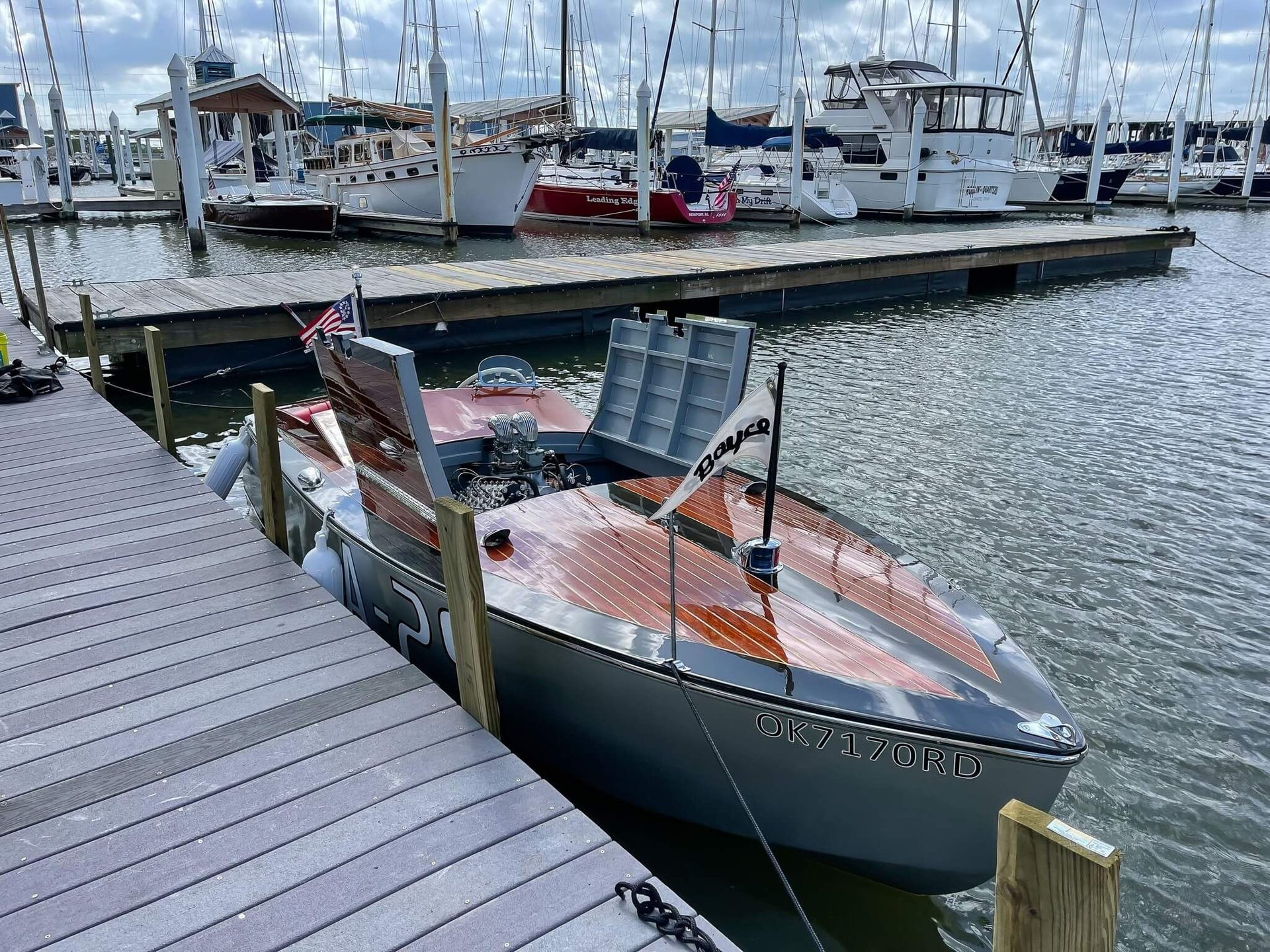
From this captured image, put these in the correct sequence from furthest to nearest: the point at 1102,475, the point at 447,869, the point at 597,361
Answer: the point at 597,361
the point at 1102,475
the point at 447,869

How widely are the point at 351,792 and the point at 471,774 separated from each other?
41 cm

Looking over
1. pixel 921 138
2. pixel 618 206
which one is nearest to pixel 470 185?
pixel 618 206

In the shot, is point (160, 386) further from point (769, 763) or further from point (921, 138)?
point (921, 138)

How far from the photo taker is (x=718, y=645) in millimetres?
3568

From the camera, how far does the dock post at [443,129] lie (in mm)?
21844

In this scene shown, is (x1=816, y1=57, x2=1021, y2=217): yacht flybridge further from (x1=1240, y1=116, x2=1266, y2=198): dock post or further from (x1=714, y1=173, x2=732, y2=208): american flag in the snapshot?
(x1=1240, y1=116, x2=1266, y2=198): dock post

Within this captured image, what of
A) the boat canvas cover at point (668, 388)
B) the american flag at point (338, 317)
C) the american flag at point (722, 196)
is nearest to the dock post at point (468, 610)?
the boat canvas cover at point (668, 388)

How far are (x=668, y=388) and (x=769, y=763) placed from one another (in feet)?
9.78

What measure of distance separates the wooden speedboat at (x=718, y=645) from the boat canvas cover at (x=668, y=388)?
4 cm

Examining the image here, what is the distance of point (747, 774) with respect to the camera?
346cm

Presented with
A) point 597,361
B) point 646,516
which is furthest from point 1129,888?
point 597,361

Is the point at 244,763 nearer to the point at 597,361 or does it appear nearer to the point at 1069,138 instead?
the point at 597,361

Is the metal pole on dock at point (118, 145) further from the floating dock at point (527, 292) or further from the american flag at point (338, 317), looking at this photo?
the american flag at point (338, 317)

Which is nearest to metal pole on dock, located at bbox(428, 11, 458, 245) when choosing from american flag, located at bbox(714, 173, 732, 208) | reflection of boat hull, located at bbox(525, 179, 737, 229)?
reflection of boat hull, located at bbox(525, 179, 737, 229)
